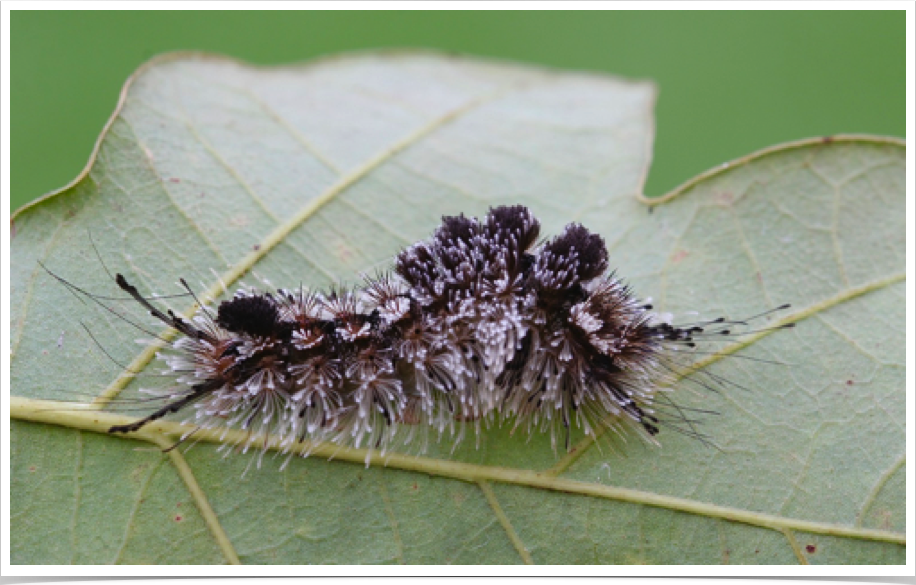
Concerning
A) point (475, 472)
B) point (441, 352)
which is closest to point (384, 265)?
point (441, 352)

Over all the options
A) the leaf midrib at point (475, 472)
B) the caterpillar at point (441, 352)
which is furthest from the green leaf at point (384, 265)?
the caterpillar at point (441, 352)

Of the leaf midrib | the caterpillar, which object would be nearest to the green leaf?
the leaf midrib

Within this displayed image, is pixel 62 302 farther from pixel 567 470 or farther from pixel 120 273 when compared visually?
pixel 567 470

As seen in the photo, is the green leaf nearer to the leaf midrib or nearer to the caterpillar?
the leaf midrib

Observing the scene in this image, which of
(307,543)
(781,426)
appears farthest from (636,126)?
(307,543)

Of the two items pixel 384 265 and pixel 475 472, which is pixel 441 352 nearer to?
pixel 475 472
